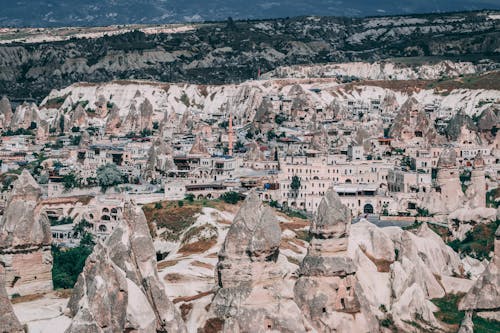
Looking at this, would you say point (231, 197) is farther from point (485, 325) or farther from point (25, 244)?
point (25, 244)

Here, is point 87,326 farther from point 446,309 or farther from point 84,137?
point 84,137

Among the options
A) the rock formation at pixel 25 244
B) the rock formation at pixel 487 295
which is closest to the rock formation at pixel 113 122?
the rock formation at pixel 487 295

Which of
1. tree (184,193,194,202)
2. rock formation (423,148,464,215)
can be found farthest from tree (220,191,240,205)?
rock formation (423,148,464,215)

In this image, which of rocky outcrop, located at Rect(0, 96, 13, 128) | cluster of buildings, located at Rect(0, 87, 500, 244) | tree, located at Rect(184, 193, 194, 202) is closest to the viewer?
tree, located at Rect(184, 193, 194, 202)

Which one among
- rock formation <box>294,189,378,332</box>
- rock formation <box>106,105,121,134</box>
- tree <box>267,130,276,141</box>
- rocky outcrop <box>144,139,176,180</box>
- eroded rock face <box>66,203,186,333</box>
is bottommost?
rock formation <box>106,105,121,134</box>

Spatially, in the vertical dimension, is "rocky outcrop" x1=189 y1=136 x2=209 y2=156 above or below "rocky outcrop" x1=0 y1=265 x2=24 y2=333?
below

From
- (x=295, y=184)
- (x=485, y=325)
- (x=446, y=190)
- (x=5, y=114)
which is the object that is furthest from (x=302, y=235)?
(x=5, y=114)

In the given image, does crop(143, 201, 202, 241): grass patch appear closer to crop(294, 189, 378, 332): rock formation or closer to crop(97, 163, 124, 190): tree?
crop(97, 163, 124, 190): tree
